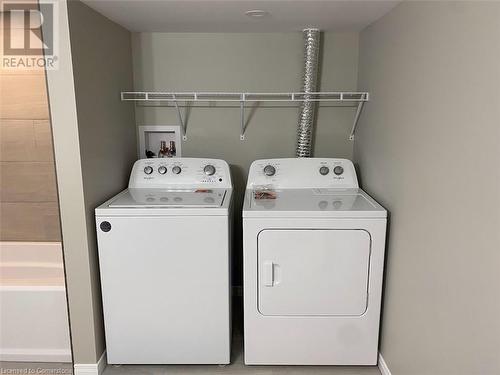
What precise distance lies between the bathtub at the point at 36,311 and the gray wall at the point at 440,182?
1775 mm

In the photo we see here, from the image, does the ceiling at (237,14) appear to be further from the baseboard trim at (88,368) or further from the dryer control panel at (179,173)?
the baseboard trim at (88,368)

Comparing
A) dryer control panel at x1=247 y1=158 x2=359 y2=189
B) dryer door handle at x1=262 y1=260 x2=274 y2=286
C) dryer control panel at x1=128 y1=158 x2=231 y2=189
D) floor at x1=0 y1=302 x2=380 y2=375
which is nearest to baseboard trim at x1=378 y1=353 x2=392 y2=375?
floor at x1=0 y1=302 x2=380 y2=375

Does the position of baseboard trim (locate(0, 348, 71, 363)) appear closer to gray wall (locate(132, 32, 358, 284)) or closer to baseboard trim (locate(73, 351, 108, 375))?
baseboard trim (locate(73, 351, 108, 375))

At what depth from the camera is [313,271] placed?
200 cm

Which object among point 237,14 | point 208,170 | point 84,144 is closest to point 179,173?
point 208,170

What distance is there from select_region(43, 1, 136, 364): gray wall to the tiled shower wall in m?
0.10

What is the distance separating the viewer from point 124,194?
7.50ft

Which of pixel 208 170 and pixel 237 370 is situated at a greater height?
pixel 208 170

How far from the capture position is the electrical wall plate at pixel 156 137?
271cm

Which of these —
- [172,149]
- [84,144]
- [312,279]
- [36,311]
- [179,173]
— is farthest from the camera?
[172,149]

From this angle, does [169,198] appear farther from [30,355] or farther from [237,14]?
[30,355]

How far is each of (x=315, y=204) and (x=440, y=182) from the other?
2.41 feet

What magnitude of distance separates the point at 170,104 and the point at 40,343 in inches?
66.1

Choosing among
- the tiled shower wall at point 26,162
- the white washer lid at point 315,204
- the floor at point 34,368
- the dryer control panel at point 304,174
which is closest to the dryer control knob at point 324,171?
Result: the dryer control panel at point 304,174
